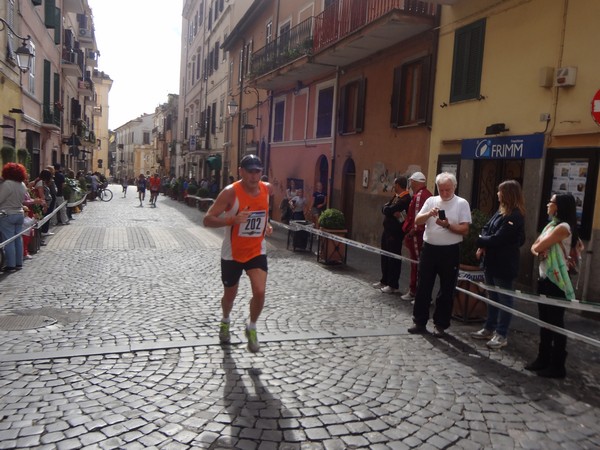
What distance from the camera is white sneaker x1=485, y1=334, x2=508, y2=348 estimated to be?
5.49m

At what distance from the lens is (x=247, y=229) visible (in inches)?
195

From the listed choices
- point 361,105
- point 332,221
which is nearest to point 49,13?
point 361,105

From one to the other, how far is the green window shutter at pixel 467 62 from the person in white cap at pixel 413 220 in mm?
3922

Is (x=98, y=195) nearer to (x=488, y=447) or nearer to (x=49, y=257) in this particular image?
(x=49, y=257)

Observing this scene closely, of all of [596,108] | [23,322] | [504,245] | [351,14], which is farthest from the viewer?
[351,14]

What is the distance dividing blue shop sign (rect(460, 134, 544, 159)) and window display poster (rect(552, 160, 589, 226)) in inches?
17.6

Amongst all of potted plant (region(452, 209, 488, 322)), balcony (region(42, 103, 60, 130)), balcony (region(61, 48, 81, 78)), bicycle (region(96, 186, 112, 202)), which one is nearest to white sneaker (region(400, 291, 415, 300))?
potted plant (region(452, 209, 488, 322))

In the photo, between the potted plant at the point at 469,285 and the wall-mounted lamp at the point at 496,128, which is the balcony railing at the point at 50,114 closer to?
the wall-mounted lamp at the point at 496,128

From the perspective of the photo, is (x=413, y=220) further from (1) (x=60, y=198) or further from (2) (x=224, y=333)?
(1) (x=60, y=198)

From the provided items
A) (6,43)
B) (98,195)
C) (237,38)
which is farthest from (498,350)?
(98,195)

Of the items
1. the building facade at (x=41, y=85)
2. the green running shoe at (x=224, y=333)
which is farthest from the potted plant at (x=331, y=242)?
the building facade at (x=41, y=85)

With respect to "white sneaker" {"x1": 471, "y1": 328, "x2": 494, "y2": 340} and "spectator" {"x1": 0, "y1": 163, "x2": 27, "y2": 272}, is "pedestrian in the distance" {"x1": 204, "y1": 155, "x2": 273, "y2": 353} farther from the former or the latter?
"spectator" {"x1": 0, "y1": 163, "x2": 27, "y2": 272}

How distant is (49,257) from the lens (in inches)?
391

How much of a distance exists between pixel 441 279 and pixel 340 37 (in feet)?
32.2
